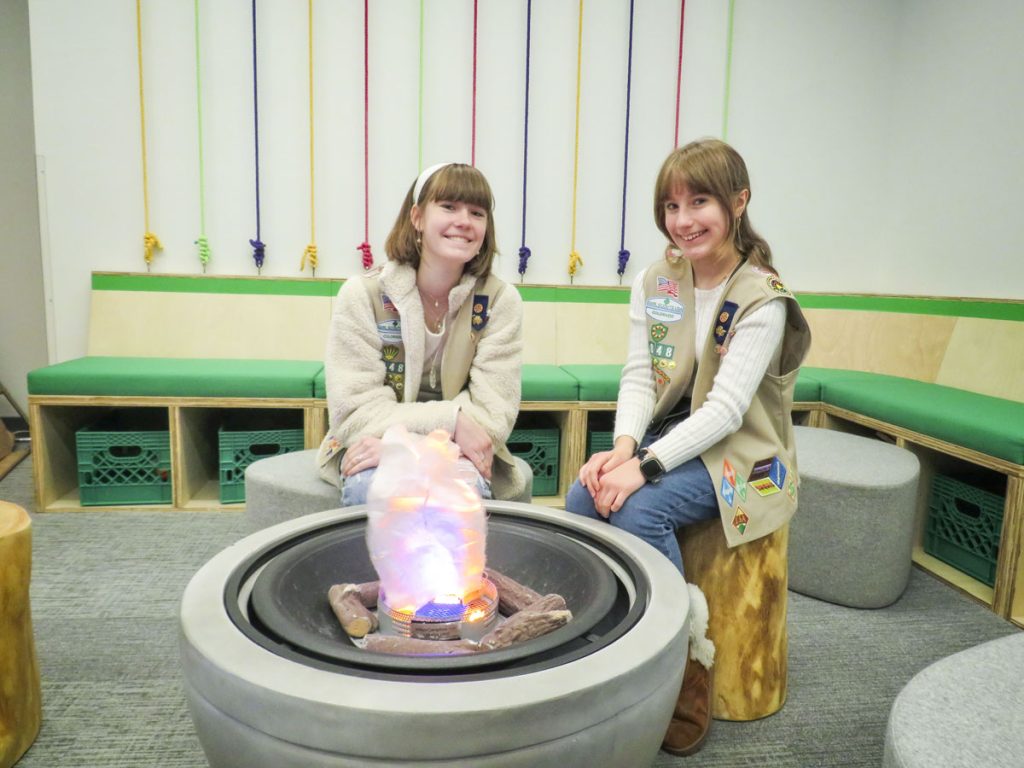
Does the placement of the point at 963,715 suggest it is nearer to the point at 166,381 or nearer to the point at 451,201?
the point at 451,201

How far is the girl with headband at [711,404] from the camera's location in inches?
52.9

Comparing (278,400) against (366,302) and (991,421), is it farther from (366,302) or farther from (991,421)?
(991,421)

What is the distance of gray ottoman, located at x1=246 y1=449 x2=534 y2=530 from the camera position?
1.73 m

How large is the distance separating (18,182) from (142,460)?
1794 mm

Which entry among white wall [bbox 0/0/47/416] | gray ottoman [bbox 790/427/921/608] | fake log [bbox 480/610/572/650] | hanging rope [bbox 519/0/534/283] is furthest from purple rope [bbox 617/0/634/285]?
white wall [bbox 0/0/47/416]

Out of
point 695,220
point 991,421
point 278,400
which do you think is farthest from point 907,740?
point 278,400

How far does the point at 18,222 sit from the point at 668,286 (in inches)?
132

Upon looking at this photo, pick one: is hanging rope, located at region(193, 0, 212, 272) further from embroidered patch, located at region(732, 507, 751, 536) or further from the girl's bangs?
embroidered patch, located at region(732, 507, 751, 536)

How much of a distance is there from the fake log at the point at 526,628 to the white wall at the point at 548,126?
7.98ft

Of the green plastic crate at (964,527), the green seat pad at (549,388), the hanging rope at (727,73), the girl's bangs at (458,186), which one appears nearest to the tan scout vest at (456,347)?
the girl's bangs at (458,186)

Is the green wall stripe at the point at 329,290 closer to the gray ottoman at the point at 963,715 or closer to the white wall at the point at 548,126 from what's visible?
the white wall at the point at 548,126

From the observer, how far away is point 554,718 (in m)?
0.73

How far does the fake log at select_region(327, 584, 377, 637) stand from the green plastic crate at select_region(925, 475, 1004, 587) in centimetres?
182

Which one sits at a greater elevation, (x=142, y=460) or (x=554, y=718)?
(x=554, y=718)
